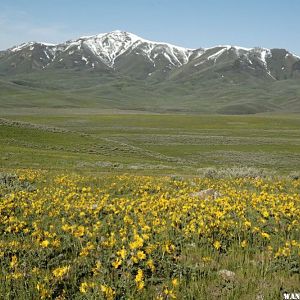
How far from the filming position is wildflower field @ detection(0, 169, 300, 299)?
6504 mm

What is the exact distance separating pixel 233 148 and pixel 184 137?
49.8 ft

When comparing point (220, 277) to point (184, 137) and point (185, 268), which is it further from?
point (184, 137)

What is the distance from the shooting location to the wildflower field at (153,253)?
6504 millimetres

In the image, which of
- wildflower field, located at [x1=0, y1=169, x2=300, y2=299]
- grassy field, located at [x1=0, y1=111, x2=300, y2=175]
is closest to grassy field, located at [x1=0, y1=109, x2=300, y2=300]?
wildflower field, located at [x1=0, y1=169, x2=300, y2=299]

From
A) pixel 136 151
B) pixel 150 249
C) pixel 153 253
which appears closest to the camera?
pixel 150 249

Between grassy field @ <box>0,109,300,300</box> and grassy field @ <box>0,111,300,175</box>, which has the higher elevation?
grassy field @ <box>0,109,300,300</box>

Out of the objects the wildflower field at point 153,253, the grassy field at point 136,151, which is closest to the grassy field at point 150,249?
the wildflower field at point 153,253

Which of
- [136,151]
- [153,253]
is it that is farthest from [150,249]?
[136,151]

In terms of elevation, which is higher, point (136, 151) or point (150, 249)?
point (150, 249)

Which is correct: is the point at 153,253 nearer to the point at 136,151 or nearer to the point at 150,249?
the point at 150,249

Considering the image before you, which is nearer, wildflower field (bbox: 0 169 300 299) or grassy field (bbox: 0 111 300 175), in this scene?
wildflower field (bbox: 0 169 300 299)

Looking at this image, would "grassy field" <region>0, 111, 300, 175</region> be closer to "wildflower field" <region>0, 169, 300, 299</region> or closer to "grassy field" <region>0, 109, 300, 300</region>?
"grassy field" <region>0, 109, 300, 300</region>

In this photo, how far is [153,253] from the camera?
25.6 feet

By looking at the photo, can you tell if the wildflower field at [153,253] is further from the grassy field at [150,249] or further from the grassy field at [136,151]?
the grassy field at [136,151]
